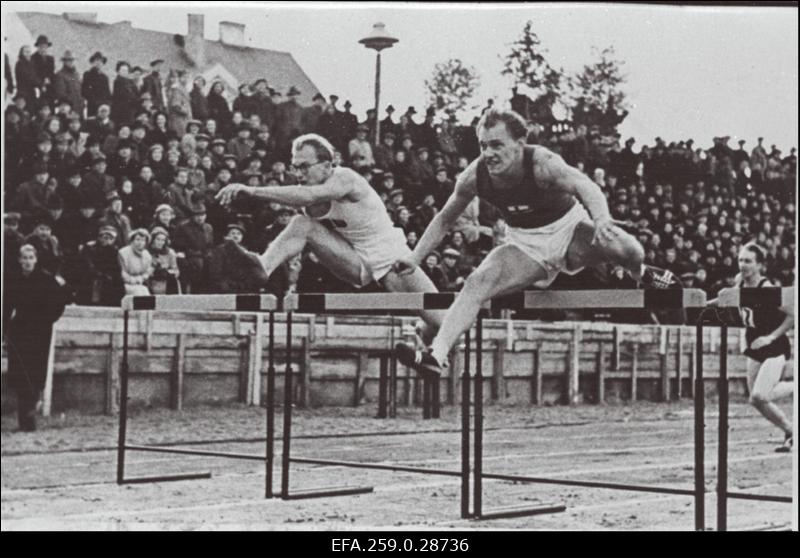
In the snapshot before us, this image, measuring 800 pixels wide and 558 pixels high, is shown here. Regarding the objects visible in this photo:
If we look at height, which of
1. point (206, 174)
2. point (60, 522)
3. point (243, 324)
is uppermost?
point (206, 174)

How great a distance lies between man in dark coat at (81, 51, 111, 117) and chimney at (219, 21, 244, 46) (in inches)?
36.0

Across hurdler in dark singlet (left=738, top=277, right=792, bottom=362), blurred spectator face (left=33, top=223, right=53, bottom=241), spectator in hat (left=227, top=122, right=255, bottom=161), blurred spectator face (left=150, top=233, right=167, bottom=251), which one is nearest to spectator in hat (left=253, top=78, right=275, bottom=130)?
spectator in hat (left=227, top=122, right=255, bottom=161)

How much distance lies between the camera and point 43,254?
896 cm

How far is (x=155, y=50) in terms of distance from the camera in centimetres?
788

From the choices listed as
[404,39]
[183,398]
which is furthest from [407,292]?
[183,398]

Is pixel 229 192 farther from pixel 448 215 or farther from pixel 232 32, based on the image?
pixel 448 215

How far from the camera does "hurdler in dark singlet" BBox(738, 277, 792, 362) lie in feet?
22.8

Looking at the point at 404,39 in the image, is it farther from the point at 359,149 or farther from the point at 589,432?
the point at 589,432

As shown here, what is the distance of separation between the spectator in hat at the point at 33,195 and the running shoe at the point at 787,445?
177 inches

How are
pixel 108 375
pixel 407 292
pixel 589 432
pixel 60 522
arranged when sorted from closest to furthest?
1. pixel 60 522
2. pixel 407 292
3. pixel 589 432
4. pixel 108 375

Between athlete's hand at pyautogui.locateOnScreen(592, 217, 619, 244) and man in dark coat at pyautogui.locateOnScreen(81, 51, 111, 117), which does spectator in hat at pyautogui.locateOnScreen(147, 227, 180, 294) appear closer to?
man in dark coat at pyautogui.locateOnScreen(81, 51, 111, 117)

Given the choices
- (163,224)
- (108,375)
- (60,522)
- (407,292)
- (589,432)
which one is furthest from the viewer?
(108,375)

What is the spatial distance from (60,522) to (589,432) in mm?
3764

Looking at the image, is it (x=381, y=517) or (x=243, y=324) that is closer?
(x=381, y=517)
